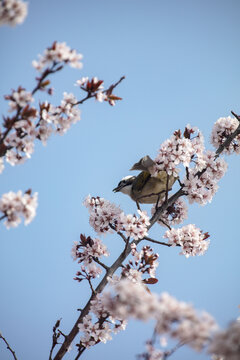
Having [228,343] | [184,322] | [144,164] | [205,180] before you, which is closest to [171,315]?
[184,322]

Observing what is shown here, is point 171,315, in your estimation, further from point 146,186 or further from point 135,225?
point 146,186

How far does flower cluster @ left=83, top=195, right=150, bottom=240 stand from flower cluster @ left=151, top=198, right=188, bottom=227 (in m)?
0.90

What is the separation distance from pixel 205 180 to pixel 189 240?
3.13ft

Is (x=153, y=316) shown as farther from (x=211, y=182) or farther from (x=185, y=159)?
(x=211, y=182)

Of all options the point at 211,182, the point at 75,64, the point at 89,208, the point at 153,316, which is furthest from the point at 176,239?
the point at 75,64

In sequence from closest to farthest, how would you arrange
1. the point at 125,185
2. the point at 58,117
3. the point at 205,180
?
the point at 58,117, the point at 205,180, the point at 125,185

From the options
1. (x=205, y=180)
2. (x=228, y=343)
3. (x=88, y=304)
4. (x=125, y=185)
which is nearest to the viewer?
(x=228, y=343)

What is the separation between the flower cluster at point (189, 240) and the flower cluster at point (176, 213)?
515mm

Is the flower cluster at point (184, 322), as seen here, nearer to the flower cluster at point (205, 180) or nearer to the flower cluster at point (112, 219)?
the flower cluster at point (112, 219)

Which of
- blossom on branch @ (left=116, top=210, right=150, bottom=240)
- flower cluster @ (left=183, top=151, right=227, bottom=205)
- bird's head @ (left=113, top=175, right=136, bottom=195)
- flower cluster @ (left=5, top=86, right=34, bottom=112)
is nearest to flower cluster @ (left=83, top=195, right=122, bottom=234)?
blossom on branch @ (left=116, top=210, right=150, bottom=240)

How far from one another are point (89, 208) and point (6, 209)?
95.1 inches

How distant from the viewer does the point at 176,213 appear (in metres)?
5.60

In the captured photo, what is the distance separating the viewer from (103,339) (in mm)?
4230

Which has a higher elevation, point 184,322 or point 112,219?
point 112,219
